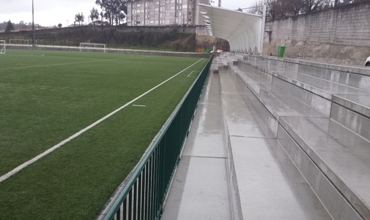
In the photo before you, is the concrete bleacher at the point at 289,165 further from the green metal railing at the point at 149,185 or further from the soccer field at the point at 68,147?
the soccer field at the point at 68,147

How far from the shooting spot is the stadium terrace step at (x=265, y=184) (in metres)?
3.52

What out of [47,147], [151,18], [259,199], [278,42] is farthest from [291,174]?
[151,18]

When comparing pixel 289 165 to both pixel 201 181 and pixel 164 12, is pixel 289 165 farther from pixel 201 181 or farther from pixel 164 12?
pixel 164 12

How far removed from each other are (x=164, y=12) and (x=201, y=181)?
417ft

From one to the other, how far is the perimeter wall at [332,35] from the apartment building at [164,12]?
75463mm

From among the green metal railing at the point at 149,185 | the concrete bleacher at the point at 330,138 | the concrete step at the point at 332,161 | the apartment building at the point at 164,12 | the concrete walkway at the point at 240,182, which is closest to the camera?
the green metal railing at the point at 149,185

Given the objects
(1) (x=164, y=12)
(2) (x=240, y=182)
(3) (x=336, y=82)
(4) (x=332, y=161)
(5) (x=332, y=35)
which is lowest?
(2) (x=240, y=182)

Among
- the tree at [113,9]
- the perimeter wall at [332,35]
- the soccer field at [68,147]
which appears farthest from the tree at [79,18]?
the soccer field at [68,147]

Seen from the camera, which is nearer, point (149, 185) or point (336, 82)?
point (149, 185)

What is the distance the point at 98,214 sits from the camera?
13.3ft

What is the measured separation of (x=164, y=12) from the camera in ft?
416

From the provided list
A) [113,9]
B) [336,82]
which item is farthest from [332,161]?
[113,9]

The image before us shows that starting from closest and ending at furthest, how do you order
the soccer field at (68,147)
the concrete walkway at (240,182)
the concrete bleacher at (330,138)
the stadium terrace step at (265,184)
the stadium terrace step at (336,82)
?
the concrete bleacher at (330,138), the stadium terrace step at (265,184), the concrete walkway at (240,182), the soccer field at (68,147), the stadium terrace step at (336,82)

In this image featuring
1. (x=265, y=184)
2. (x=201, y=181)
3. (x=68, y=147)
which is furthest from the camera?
(x=68, y=147)
